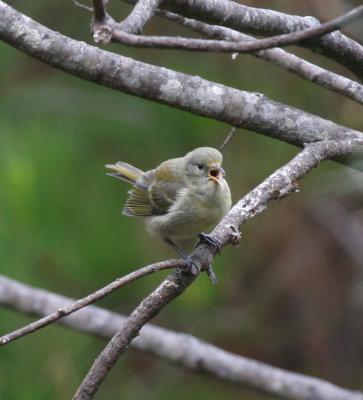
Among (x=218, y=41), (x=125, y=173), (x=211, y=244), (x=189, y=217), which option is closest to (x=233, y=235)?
(x=211, y=244)

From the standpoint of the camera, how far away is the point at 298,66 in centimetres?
364

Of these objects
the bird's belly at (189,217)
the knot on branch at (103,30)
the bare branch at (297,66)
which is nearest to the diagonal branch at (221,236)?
the bare branch at (297,66)

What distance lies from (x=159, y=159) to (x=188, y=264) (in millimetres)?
3430

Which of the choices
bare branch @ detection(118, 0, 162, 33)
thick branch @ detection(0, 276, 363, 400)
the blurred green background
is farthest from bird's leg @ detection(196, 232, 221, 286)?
the blurred green background

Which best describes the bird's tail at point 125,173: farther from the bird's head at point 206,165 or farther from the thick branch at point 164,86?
the thick branch at point 164,86

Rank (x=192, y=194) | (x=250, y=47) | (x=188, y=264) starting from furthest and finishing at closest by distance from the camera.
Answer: (x=192, y=194) < (x=188, y=264) < (x=250, y=47)

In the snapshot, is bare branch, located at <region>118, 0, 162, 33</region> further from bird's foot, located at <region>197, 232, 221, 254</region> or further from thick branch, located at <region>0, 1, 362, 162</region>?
bird's foot, located at <region>197, 232, 221, 254</region>

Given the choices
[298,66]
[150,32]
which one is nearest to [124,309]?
[150,32]

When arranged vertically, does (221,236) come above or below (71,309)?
above

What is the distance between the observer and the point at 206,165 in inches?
181

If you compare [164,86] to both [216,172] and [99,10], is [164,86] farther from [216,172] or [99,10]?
[216,172]

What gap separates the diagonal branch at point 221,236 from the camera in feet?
8.69

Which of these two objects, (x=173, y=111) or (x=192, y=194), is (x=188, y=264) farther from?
(x=173, y=111)

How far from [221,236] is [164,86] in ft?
1.92
